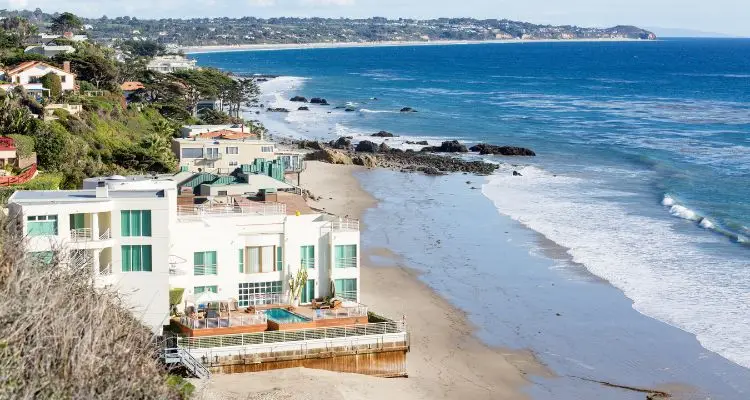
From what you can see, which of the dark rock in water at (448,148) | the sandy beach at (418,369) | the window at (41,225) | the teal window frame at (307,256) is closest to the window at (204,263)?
A: the teal window frame at (307,256)

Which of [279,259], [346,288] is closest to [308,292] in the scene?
[346,288]

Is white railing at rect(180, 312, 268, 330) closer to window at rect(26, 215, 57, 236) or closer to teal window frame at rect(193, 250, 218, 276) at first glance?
teal window frame at rect(193, 250, 218, 276)

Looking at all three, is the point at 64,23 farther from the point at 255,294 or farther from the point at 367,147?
the point at 255,294

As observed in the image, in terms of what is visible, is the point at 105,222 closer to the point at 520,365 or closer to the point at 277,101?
the point at 520,365

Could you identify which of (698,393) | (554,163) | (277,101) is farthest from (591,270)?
(277,101)

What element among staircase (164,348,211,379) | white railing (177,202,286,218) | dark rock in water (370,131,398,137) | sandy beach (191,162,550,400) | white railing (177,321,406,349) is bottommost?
dark rock in water (370,131,398,137)

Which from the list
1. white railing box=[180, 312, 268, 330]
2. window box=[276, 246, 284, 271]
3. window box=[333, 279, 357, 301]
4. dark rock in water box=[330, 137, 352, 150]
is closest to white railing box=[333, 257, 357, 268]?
window box=[333, 279, 357, 301]

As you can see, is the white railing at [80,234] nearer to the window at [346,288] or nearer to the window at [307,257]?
the window at [307,257]

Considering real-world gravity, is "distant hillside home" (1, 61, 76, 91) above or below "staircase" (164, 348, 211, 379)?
above
